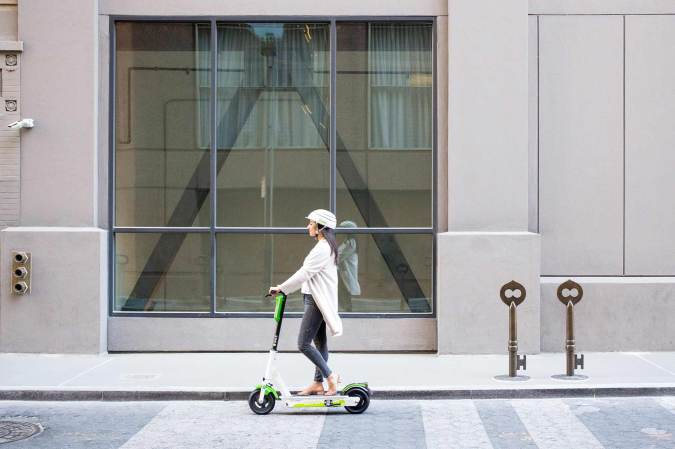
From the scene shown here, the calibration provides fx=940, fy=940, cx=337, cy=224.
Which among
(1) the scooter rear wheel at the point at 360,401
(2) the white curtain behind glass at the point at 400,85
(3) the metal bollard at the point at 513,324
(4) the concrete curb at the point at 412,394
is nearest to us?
(1) the scooter rear wheel at the point at 360,401

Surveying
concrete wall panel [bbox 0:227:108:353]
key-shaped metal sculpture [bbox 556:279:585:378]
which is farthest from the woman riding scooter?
concrete wall panel [bbox 0:227:108:353]

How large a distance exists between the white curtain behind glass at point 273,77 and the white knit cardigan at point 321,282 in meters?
4.21

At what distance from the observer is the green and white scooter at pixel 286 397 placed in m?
9.19

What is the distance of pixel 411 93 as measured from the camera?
1359cm

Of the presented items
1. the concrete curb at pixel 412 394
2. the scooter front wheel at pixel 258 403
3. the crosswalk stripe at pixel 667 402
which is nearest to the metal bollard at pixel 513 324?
the concrete curb at pixel 412 394

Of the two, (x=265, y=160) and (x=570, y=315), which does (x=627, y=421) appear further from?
(x=265, y=160)

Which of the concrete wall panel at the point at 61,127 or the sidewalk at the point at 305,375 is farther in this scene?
the concrete wall panel at the point at 61,127

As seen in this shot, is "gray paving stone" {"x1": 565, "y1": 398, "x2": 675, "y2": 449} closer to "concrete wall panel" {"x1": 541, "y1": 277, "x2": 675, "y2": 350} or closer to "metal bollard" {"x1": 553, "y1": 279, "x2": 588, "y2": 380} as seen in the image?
"metal bollard" {"x1": 553, "y1": 279, "x2": 588, "y2": 380}

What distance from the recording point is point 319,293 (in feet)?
31.3

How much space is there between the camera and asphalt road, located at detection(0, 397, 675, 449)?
26.7 ft

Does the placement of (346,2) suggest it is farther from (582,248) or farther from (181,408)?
(181,408)

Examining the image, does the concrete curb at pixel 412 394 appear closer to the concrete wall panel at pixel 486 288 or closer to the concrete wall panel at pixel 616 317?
the concrete wall panel at pixel 486 288

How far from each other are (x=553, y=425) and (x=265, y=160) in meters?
6.25

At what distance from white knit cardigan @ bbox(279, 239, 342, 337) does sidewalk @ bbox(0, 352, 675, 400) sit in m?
1.24
